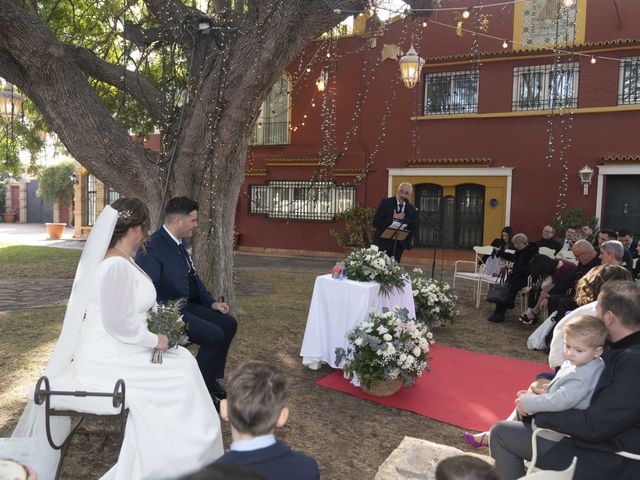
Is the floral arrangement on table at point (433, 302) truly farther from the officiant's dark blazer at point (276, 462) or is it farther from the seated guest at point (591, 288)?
the officiant's dark blazer at point (276, 462)

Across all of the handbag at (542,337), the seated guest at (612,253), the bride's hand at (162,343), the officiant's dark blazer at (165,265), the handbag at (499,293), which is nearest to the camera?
the bride's hand at (162,343)

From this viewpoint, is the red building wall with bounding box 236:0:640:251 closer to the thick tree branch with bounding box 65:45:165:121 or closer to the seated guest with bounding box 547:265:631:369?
the thick tree branch with bounding box 65:45:165:121

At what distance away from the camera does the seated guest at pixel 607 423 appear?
7.89 feet

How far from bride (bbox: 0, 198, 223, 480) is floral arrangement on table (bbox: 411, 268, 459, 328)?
14.3 feet

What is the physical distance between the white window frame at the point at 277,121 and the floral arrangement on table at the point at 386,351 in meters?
12.8

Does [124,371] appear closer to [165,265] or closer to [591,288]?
[165,265]

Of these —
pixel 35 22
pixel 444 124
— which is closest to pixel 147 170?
pixel 35 22

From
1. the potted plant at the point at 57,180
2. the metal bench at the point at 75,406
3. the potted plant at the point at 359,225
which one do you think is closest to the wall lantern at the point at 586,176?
the potted plant at the point at 359,225

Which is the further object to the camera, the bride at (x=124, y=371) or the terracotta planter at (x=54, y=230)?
the terracotta planter at (x=54, y=230)


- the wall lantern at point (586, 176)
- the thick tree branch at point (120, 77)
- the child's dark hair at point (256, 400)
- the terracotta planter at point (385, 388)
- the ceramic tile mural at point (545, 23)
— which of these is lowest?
the terracotta planter at point (385, 388)

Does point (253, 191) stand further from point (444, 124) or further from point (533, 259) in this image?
point (533, 259)

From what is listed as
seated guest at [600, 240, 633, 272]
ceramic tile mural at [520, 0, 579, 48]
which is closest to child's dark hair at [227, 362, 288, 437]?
seated guest at [600, 240, 633, 272]

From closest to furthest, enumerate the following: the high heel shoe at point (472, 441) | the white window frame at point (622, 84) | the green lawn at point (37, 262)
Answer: the high heel shoe at point (472, 441)
the green lawn at point (37, 262)
the white window frame at point (622, 84)

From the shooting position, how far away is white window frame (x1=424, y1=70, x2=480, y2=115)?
14281 mm
